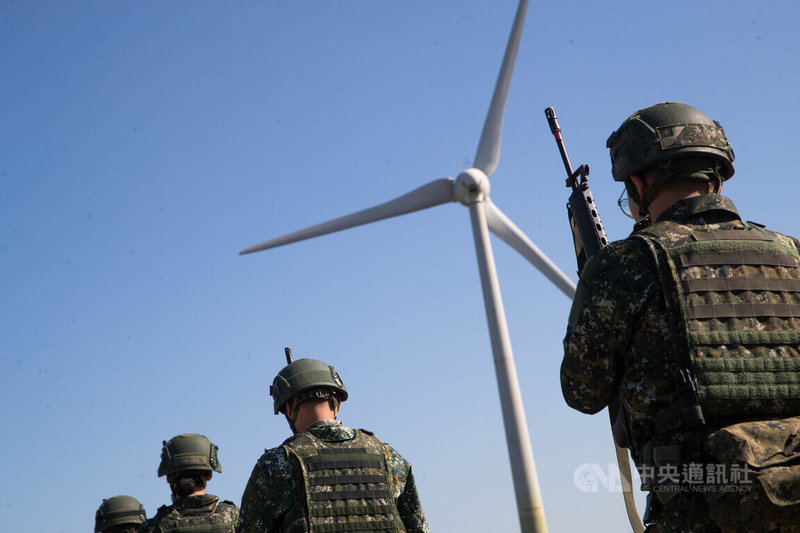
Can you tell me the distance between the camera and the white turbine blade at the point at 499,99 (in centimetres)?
2459

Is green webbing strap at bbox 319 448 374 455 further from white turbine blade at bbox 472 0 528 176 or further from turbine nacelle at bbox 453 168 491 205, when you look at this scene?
white turbine blade at bbox 472 0 528 176

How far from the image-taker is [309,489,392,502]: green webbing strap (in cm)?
968

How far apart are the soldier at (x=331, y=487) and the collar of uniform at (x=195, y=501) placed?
4662mm

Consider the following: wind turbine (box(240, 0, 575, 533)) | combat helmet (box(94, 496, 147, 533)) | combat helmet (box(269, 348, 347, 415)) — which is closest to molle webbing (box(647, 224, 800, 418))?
combat helmet (box(269, 348, 347, 415))

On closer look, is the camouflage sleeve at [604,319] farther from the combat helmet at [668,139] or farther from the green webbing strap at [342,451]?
the green webbing strap at [342,451]

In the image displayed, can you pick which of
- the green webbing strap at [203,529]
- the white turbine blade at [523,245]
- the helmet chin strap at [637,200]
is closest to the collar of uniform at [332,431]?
the helmet chin strap at [637,200]

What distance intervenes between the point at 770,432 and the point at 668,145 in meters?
2.18

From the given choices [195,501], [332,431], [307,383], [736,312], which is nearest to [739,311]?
[736,312]

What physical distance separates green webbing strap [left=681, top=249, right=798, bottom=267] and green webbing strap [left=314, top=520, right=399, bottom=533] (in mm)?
4963

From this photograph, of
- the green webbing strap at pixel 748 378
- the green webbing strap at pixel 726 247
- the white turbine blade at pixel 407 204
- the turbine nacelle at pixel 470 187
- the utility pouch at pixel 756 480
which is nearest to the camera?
the utility pouch at pixel 756 480

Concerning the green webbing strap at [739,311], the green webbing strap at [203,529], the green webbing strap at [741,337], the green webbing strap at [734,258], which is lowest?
the green webbing strap at [741,337]

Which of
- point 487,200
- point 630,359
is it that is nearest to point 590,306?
point 630,359

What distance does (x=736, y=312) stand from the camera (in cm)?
609

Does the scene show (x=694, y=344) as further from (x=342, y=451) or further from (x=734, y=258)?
(x=342, y=451)
